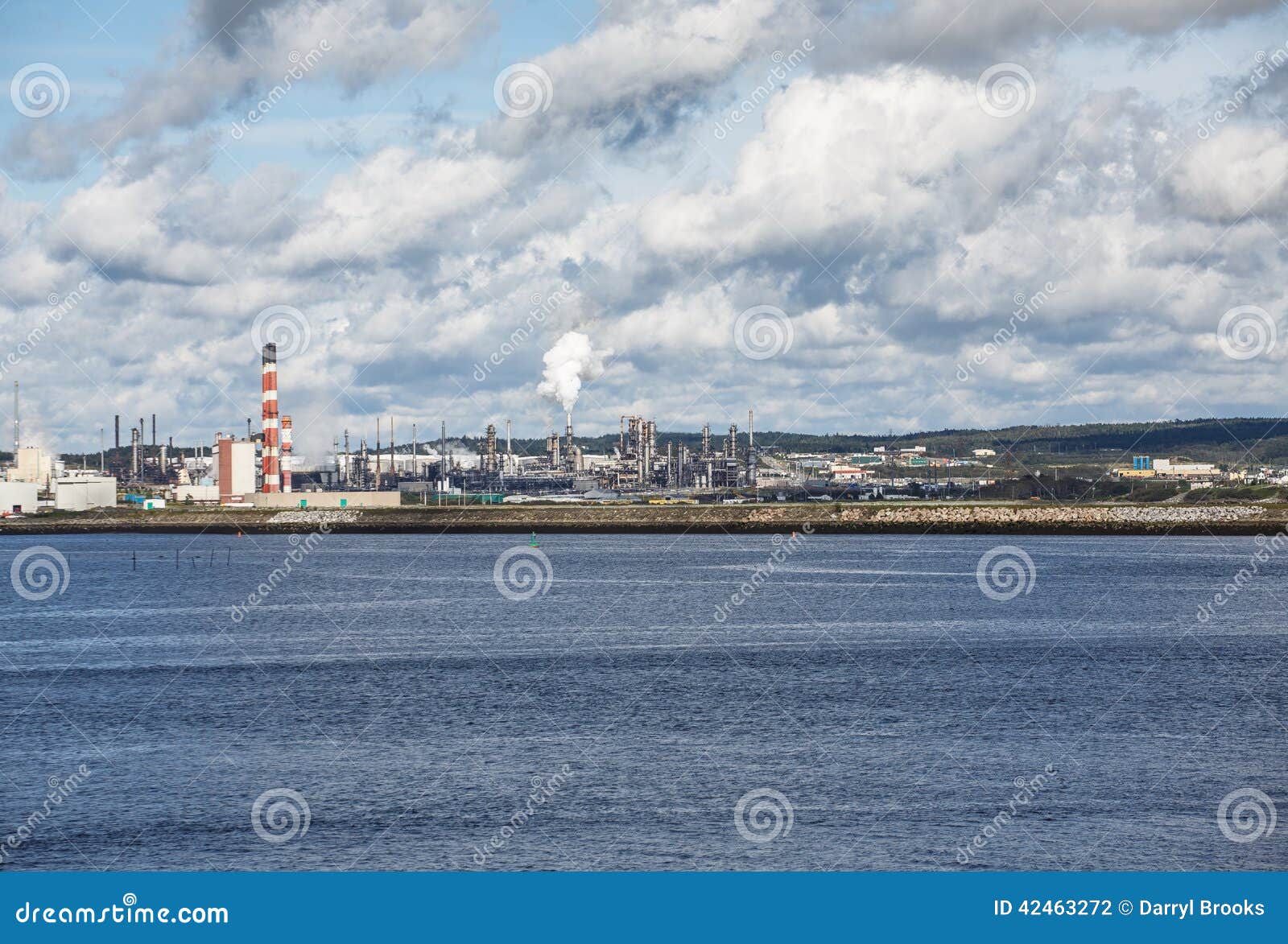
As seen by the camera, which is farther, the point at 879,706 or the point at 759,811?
the point at 879,706

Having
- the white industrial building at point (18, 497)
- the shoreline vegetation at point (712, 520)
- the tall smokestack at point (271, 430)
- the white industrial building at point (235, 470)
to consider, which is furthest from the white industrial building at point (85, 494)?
the tall smokestack at point (271, 430)

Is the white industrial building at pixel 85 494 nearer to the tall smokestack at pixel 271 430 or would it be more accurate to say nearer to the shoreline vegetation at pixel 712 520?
the shoreline vegetation at pixel 712 520

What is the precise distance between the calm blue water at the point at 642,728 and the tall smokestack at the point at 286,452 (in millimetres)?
85145

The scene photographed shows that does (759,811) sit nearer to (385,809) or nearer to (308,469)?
(385,809)

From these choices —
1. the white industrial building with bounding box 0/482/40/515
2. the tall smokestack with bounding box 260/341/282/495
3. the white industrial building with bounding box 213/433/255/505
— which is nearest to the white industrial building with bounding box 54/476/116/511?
the white industrial building with bounding box 0/482/40/515

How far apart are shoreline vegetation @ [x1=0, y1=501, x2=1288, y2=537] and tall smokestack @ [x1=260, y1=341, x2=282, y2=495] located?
13.4 feet

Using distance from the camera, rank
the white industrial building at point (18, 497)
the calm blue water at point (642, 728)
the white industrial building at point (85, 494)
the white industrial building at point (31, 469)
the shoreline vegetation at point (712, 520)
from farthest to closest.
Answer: the white industrial building at point (31, 469)
the white industrial building at point (85, 494)
the white industrial building at point (18, 497)
the shoreline vegetation at point (712, 520)
the calm blue water at point (642, 728)

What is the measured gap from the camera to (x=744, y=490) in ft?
642

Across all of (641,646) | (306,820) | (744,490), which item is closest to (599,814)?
(306,820)

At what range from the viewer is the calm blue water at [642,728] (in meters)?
23.4

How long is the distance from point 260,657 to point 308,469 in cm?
15121

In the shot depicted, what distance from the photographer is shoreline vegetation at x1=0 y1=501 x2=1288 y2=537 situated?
145m

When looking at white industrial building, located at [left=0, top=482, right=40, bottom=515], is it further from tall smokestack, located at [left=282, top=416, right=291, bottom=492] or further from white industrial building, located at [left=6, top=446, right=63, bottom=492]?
tall smokestack, located at [left=282, top=416, right=291, bottom=492]

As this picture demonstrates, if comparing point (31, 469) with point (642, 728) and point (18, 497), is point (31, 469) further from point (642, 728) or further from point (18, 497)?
point (642, 728)
